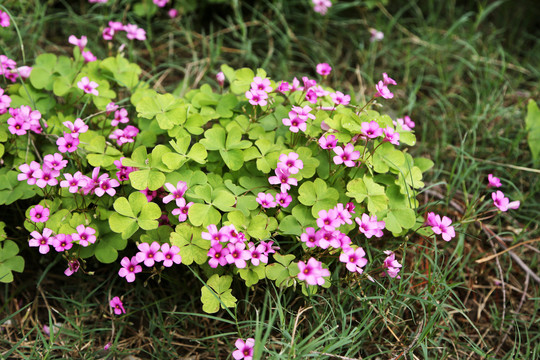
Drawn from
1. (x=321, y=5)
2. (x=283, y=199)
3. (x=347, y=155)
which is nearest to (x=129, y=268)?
(x=283, y=199)

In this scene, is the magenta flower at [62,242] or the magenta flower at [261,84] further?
the magenta flower at [261,84]

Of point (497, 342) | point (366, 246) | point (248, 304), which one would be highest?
point (366, 246)

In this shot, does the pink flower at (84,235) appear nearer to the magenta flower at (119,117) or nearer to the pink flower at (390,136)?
the magenta flower at (119,117)

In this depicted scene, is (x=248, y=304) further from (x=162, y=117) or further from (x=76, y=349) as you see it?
(x=162, y=117)

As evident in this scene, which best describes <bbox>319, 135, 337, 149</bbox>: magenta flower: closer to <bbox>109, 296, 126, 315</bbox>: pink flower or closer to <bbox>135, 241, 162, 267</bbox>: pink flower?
<bbox>135, 241, 162, 267</bbox>: pink flower

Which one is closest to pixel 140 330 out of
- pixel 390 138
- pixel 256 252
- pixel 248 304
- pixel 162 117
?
pixel 248 304

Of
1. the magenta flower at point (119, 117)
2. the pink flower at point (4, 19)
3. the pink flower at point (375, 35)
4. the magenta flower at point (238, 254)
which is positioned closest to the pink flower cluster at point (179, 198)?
the magenta flower at point (238, 254)

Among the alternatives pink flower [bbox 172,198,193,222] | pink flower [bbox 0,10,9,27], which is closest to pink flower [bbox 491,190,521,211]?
pink flower [bbox 172,198,193,222]
